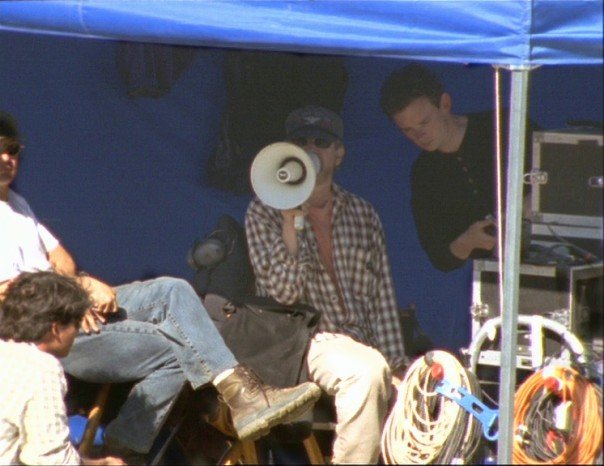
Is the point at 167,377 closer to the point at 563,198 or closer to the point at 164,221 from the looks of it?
the point at 164,221

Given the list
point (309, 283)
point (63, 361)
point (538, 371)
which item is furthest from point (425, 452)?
point (63, 361)

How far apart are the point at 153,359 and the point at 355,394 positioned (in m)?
0.73

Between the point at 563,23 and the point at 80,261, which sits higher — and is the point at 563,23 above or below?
above

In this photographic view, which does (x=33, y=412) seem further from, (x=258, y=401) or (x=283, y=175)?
(x=283, y=175)

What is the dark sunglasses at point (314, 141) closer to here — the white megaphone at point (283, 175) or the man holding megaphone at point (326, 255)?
the man holding megaphone at point (326, 255)

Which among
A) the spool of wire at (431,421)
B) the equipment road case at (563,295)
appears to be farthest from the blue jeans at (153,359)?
the equipment road case at (563,295)

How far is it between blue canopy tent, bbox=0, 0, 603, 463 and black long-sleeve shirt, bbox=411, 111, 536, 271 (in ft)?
4.49

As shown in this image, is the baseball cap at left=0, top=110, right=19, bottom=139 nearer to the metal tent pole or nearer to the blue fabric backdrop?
the blue fabric backdrop

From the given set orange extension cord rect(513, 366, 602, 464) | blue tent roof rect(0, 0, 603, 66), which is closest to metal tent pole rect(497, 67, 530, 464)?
blue tent roof rect(0, 0, 603, 66)

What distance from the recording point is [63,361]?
16.4ft

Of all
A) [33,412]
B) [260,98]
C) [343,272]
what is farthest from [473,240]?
[33,412]

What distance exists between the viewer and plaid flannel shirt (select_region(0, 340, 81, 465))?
4.11 m

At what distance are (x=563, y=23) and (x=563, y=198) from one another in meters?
Result: 1.30

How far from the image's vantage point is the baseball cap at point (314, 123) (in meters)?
5.75
